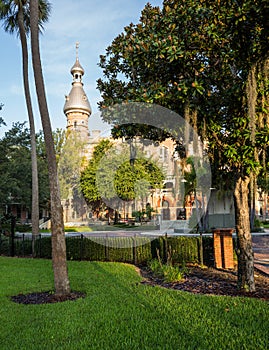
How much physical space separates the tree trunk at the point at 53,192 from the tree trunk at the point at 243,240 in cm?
355

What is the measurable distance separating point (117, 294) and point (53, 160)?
10.5 ft

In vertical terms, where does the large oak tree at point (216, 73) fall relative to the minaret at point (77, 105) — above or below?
below

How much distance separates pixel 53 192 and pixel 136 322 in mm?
3495

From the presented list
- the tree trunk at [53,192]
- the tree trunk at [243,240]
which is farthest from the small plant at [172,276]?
the tree trunk at [53,192]

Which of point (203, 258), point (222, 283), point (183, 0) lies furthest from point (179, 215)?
point (183, 0)

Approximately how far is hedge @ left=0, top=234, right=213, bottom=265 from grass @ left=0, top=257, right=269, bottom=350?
3559 mm

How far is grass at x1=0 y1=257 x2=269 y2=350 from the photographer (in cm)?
367

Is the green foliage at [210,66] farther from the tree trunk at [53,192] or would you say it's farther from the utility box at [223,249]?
the utility box at [223,249]

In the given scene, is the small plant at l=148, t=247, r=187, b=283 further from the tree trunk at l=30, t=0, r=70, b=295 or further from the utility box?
the tree trunk at l=30, t=0, r=70, b=295

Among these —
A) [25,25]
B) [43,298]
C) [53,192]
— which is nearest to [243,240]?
[53,192]

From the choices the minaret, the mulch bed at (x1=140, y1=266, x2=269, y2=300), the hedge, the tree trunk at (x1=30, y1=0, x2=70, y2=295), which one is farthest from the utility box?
the minaret

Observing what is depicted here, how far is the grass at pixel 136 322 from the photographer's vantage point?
3.67m

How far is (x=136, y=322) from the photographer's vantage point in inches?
172

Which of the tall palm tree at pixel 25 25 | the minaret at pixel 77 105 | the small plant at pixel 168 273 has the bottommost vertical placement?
the small plant at pixel 168 273
